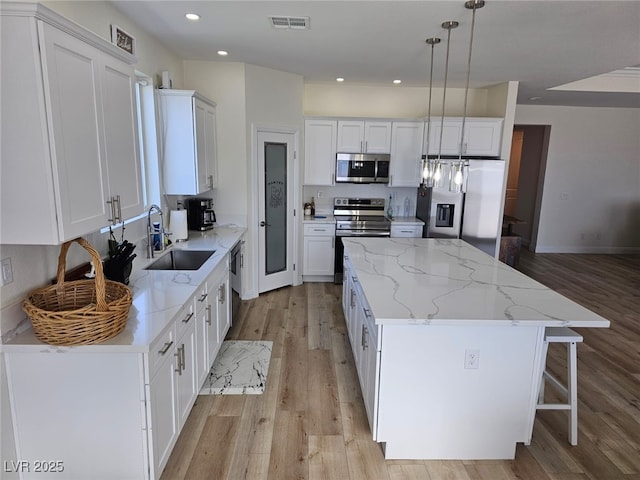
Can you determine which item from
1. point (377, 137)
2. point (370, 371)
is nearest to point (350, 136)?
point (377, 137)

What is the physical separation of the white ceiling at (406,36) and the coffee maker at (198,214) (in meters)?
1.51

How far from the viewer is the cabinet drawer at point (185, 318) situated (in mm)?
2123

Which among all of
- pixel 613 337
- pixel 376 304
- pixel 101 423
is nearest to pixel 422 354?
pixel 376 304

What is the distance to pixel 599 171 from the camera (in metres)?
7.19

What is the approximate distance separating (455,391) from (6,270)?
2319 mm

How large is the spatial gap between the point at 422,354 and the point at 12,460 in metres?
2.03

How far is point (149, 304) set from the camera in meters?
2.15

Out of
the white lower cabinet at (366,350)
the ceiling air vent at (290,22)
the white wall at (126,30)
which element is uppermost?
the ceiling air vent at (290,22)

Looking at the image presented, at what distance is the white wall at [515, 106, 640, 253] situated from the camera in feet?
22.9

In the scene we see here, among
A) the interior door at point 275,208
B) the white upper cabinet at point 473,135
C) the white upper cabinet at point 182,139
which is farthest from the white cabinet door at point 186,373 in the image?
the white upper cabinet at point 473,135

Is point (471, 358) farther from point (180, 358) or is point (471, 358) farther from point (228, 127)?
point (228, 127)

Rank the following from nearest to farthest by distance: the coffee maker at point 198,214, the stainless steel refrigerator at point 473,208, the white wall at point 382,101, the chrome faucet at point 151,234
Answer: the chrome faucet at point 151,234, the coffee maker at point 198,214, the stainless steel refrigerator at point 473,208, the white wall at point 382,101

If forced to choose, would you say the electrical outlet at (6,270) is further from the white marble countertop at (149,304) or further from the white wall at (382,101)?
the white wall at (382,101)

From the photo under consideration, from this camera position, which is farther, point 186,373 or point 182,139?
point 182,139
